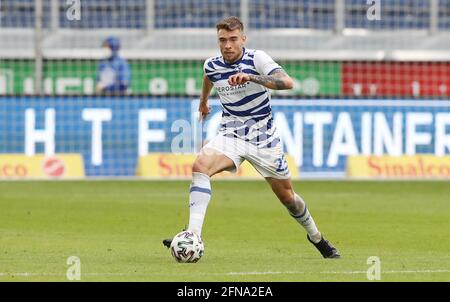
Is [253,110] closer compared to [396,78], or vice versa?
[253,110]

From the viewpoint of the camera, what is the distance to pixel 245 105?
11.0 metres

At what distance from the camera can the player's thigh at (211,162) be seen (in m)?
10.7

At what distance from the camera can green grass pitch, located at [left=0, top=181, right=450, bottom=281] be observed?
32.3 feet

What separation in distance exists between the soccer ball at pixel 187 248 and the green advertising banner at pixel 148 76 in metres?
14.1

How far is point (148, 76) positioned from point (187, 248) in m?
15.5

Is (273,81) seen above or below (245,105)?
above

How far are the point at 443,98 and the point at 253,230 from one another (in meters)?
9.81

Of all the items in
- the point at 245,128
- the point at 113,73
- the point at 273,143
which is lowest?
the point at 113,73

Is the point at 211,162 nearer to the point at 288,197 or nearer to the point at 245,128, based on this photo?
the point at 245,128

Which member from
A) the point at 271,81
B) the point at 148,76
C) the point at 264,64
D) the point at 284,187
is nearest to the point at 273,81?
the point at 271,81

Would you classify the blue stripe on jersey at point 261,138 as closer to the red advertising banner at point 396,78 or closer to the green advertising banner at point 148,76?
the green advertising banner at point 148,76

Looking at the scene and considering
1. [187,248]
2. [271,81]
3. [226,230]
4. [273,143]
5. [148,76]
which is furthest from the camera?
[148,76]
